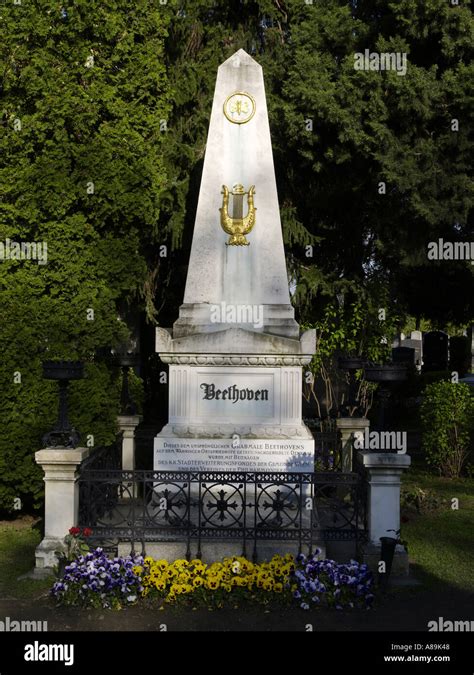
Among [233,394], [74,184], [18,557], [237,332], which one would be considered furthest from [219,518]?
[74,184]

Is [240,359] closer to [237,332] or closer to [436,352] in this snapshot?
[237,332]

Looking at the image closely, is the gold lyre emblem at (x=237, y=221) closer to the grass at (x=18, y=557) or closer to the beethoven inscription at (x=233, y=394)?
the beethoven inscription at (x=233, y=394)

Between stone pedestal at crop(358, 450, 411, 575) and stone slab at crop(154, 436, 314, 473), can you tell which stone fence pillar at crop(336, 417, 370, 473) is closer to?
stone slab at crop(154, 436, 314, 473)

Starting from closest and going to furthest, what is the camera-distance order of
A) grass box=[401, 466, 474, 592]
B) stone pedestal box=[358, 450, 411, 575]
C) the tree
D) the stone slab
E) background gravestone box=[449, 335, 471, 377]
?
stone pedestal box=[358, 450, 411, 575] → grass box=[401, 466, 474, 592] → the stone slab → the tree → background gravestone box=[449, 335, 471, 377]

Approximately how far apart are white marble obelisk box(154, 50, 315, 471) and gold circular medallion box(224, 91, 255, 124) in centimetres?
1

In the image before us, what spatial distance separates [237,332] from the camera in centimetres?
948

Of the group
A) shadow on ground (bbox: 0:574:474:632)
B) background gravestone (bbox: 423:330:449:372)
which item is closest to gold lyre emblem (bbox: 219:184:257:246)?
shadow on ground (bbox: 0:574:474:632)

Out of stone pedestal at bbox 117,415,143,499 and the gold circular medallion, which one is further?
stone pedestal at bbox 117,415,143,499

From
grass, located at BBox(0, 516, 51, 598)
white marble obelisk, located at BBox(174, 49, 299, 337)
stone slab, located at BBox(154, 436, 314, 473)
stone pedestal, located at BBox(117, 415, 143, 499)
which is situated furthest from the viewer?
stone pedestal, located at BBox(117, 415, 143, 499)

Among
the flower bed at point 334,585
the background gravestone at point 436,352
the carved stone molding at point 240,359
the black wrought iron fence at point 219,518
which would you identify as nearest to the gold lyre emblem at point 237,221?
the carved stone molding at point 240,359

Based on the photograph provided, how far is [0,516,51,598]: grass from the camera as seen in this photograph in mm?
7430

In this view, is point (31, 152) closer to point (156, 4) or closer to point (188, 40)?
point (156, 4)

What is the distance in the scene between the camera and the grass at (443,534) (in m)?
8.15

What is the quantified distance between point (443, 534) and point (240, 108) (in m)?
6.20
